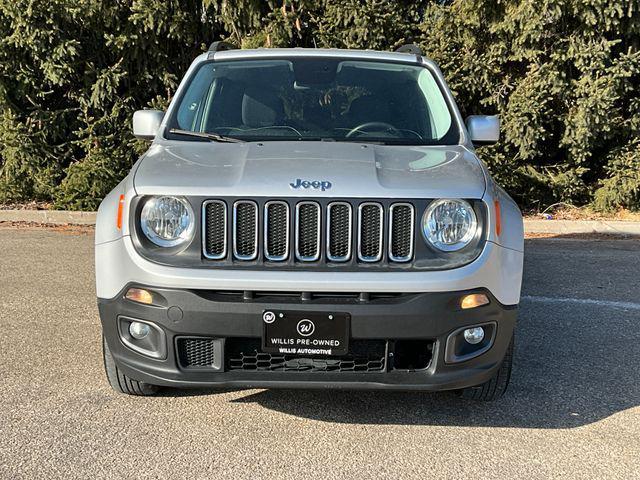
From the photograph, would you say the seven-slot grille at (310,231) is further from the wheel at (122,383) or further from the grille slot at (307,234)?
the wheel at (122,383)

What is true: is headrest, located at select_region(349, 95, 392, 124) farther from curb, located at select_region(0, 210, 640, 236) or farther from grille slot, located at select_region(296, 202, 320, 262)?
curb, located at select_region(0, 210, 640, 236)

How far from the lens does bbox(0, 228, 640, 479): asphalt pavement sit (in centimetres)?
300

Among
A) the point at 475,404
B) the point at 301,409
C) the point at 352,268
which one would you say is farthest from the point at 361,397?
the point at 352,268

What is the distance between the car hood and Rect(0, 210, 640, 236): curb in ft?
20.6

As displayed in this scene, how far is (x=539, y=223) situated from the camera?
31.3 feet

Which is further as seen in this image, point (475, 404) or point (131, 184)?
point (475, 404)

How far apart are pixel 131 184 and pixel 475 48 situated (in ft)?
24.7

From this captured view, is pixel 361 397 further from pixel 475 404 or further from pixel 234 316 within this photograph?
pixel 234 316

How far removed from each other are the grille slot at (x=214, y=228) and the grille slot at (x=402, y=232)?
0.75m

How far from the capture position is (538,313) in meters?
5.42


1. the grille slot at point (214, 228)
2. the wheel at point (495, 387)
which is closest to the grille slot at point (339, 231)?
the grille slot at point (214, 228)

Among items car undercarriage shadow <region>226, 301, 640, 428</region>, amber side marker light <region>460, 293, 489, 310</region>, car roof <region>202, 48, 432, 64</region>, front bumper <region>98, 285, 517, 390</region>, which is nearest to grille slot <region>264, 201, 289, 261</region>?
front bumper <region>98, 285, 517, 390</region>

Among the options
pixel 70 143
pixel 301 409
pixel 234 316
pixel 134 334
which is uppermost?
pixel 234 316

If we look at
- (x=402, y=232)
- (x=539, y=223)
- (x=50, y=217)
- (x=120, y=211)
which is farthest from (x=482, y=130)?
(x=50, y=217)
